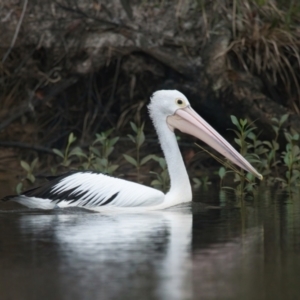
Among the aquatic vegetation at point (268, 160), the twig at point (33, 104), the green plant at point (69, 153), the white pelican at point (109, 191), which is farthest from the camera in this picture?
the twig at point (33, 104)

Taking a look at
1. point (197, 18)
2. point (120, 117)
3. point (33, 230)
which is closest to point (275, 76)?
point (197, 18)

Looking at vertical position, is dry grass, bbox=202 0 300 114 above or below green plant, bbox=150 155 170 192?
above

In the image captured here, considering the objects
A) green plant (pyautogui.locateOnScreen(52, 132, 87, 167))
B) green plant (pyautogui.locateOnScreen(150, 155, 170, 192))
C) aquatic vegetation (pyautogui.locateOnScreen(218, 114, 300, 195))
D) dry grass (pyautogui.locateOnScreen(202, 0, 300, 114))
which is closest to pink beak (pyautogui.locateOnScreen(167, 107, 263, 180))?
aquatic vegetation (pyautogui.locateOnScreen(218, 114, 300, 195))

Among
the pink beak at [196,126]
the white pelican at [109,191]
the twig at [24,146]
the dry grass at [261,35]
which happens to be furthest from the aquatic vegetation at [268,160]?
Result: the twig at [24,146]

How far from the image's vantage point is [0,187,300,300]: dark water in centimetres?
484

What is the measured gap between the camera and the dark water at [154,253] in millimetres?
4836

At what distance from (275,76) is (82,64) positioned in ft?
7.23

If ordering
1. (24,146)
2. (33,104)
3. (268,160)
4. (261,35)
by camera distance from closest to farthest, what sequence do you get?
1. (268,160)
2. (261,35)
3. (24,146)
4. (33,104)

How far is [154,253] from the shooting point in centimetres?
585

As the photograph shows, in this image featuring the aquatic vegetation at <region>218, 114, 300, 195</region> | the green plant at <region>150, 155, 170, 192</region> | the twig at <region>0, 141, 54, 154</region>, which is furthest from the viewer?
the twig at <region>0, 141, 54, 154</region>

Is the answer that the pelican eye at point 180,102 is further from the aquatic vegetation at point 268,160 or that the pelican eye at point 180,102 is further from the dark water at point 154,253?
the dark water at point 154,253

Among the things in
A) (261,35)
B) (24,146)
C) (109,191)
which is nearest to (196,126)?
(109,191)

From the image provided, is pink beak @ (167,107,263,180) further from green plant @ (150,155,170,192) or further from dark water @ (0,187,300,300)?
green plant @ (150,155,170,192)

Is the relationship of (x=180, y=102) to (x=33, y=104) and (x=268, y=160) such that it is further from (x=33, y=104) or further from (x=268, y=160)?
(x=33, y=104)
